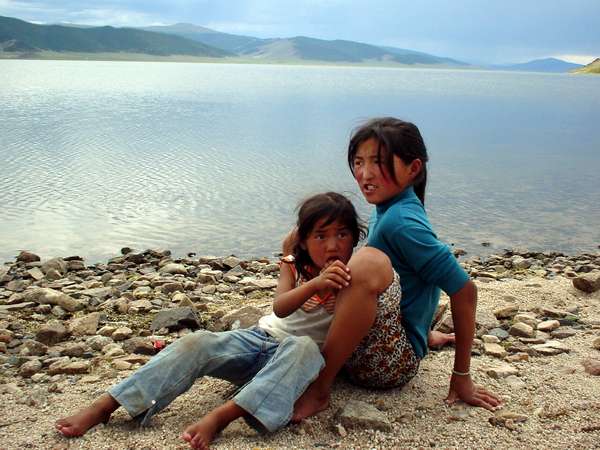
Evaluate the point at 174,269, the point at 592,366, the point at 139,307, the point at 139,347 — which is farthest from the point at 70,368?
the point at 174,269

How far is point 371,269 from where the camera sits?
11.3 ft

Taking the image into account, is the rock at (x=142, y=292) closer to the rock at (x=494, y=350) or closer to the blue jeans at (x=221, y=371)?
the blue jeans at (x=221, y=371)

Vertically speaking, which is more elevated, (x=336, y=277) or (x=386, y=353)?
(x=336, y=277)

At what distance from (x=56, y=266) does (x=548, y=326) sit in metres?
6.45

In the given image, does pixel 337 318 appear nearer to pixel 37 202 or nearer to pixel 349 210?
pixel 349 210

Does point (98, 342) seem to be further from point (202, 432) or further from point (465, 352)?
point (465, 352)

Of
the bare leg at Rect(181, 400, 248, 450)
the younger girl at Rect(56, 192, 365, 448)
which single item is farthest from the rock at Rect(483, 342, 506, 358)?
the bare leg at Rect(181, 400, 248, 450)

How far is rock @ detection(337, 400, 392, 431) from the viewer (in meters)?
3.57

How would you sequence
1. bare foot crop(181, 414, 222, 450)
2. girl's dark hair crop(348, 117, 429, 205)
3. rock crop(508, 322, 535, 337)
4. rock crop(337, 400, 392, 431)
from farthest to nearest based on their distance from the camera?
rock crop(508, 322, 535, 337), girl's dark hair crop(348, 117, 429, 205), rock crop(337, 400, 392, 431), bare foot crop(181, 414, 222, 450)

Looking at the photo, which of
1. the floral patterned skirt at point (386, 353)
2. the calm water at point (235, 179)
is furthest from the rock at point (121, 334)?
the floral patterned skirt at point (386, 353)

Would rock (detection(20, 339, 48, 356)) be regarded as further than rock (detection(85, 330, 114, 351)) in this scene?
No

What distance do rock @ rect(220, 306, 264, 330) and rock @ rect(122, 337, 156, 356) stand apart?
620 millimetres

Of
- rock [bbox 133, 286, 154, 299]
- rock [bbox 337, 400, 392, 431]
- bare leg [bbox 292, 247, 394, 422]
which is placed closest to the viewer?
bare leg [bbox 292, 247, 394, 422]

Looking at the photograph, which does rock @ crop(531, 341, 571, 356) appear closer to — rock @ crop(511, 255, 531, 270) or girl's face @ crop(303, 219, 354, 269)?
girl's face @ crop(303, 219, 354, 269)
